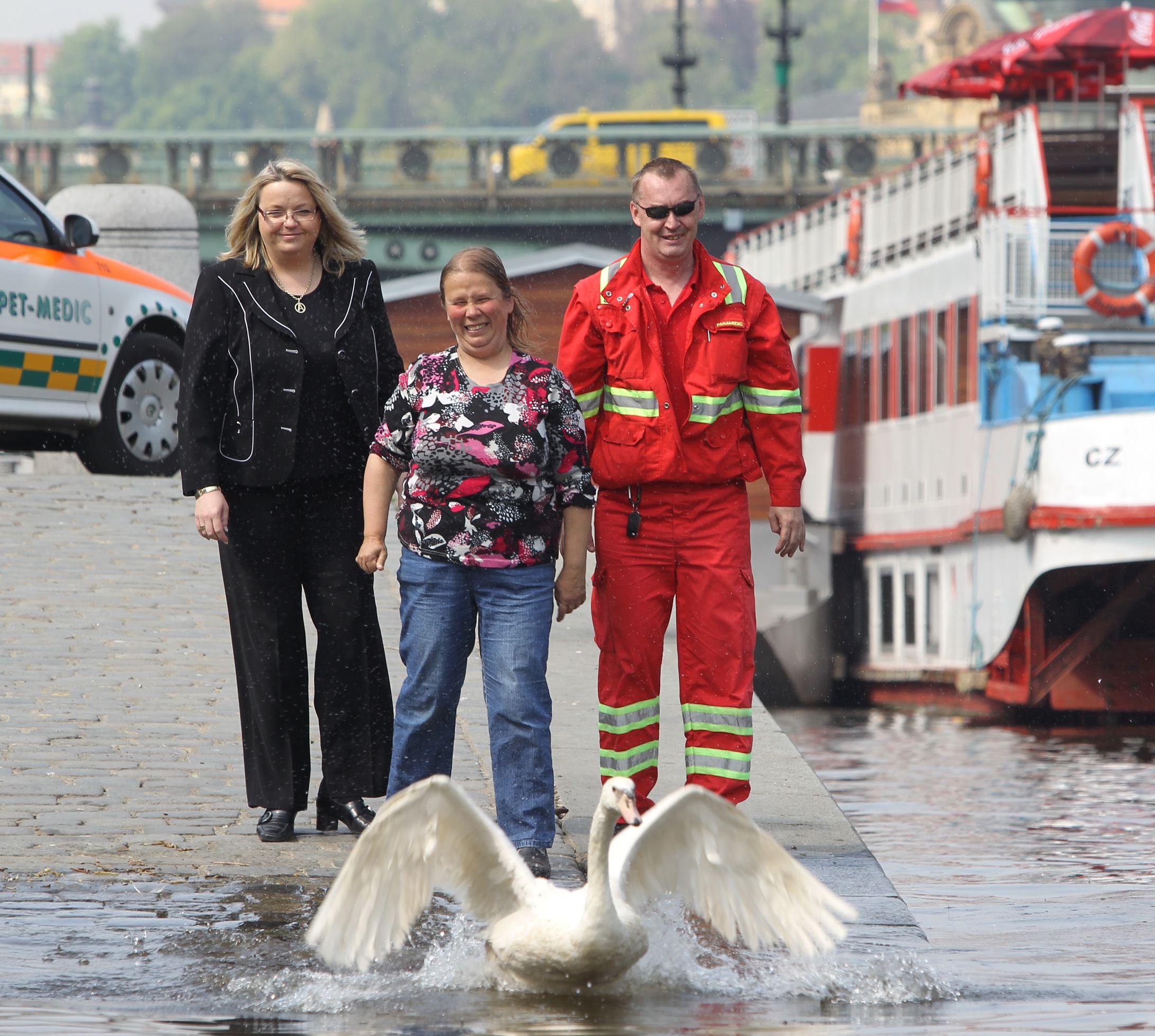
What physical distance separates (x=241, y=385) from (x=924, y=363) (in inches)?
795

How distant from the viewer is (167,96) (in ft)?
641

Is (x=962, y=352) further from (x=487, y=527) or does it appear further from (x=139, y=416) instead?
(x=487, y=527)

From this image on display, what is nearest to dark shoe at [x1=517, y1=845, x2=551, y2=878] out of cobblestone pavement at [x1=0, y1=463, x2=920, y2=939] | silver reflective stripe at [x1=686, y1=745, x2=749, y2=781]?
cobblestone pavement at [x1=0, y1=463, x2=920, y2=939]

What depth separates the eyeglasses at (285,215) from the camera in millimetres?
6109

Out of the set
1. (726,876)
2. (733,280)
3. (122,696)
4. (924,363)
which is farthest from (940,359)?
(726,876)

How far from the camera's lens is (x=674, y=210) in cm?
592

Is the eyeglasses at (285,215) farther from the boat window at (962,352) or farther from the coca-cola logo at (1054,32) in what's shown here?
the coca-cola logo at (1054,32)

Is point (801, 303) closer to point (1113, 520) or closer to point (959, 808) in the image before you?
point (1113, 520)

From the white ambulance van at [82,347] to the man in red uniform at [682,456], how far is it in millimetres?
6233

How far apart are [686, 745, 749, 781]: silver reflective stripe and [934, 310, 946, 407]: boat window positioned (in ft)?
62.2

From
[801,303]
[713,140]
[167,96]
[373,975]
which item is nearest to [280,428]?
[373,975]

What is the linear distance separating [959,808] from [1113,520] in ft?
27.3

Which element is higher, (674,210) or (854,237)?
(854,237)

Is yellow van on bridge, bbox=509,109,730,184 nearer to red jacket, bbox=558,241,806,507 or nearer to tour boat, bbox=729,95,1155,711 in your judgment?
tour boat, bbox=729,95,1155,711
